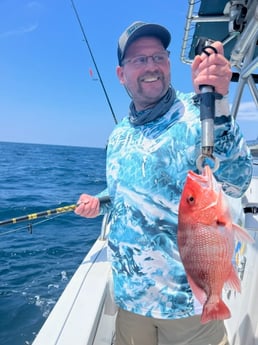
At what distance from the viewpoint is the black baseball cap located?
4.61ft

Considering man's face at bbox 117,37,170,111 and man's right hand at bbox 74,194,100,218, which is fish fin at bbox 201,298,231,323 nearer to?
man's face at bbox 117,37,170,111

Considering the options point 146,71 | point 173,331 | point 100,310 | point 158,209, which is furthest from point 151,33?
point 100,310

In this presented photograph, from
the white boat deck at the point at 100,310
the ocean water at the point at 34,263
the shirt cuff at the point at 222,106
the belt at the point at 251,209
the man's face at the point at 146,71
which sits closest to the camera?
the shirt cuff at the point at 222,106

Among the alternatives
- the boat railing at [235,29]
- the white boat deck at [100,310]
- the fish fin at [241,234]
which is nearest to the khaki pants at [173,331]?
the white boat deck at [100,310]

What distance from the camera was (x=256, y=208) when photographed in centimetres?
175

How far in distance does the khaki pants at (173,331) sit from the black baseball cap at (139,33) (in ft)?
3.85

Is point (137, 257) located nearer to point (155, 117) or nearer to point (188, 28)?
point (155, 117)

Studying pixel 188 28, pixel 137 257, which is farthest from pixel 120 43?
pixel 188 28

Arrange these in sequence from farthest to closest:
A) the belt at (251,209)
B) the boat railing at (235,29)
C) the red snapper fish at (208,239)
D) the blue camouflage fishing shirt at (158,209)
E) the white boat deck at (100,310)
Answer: the boat railing at (235,29) → the belt at (251,209) → the white boat deck at (100,310) → the blue camouflage fishing shirt at (158,209) → the red snapper fish at (208,239)

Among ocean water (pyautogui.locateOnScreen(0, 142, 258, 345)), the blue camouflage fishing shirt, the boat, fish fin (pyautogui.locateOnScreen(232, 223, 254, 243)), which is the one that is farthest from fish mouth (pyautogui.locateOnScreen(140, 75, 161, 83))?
ocean water (pyautogui.locateOnScreen(0, 142, 258, 345))

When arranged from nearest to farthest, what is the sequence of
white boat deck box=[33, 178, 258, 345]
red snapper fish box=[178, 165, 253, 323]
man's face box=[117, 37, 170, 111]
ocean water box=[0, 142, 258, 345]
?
1. red snapper fish box=[178, 165, 253, 323]
2. man's face box=[117, 37, 170, 111]
3. white boat deck box=[33, 178, 258, 345]
4. ocean water box=[0, 142, 258, 345]

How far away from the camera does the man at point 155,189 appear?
125cm

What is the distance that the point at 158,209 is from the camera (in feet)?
4.20

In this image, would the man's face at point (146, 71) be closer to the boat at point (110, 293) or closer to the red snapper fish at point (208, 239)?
the boat at point (110, 293)
